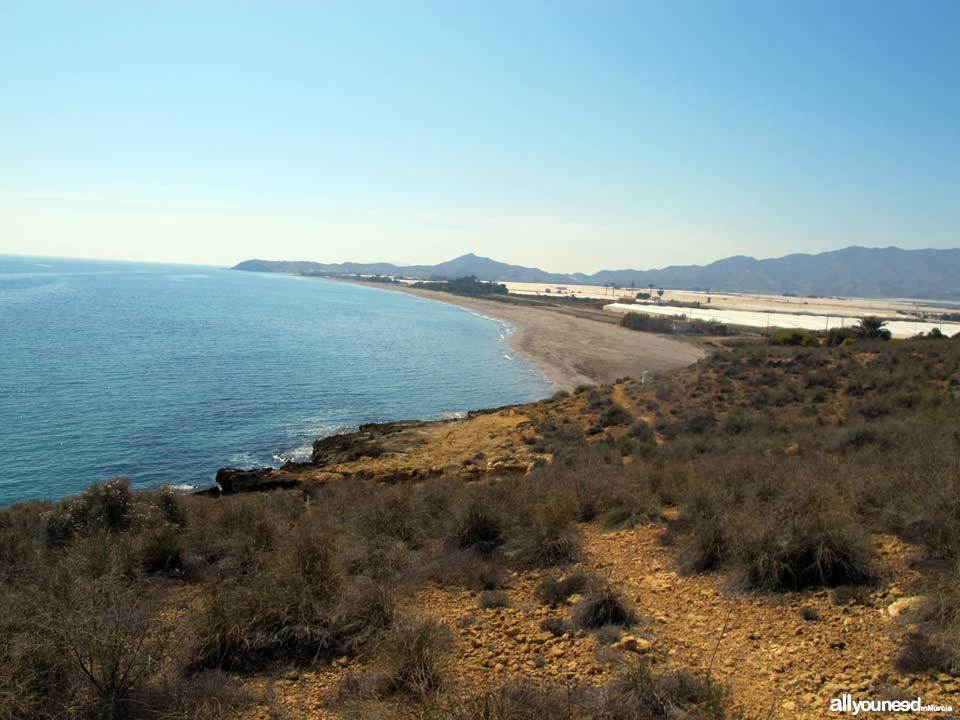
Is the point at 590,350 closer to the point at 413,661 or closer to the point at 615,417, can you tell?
the point at 615,417

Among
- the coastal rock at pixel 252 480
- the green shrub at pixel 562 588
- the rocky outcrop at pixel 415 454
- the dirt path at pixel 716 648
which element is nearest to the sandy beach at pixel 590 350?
the rocky outcrop at pixel 415 454

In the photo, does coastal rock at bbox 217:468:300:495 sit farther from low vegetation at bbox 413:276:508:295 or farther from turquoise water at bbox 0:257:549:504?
low vegetation at bbox 413:276:508:295

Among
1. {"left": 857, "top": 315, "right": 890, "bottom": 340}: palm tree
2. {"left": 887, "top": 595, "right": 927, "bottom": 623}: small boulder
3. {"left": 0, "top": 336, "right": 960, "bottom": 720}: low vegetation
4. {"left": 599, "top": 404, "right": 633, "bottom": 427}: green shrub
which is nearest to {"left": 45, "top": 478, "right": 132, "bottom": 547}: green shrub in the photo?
{"left": 0, "top": 336, "right": 960, "bottom": 720}: low vegetation

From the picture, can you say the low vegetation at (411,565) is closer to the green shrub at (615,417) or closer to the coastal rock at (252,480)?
the coastal rock at (252,480)

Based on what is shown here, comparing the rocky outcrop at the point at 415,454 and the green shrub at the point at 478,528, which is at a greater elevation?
the green shrub at the point at 478,528

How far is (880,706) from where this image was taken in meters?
4.08

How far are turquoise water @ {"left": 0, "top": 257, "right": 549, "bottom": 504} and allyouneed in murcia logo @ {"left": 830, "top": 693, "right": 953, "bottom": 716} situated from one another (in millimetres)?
21295

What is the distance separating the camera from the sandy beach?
4634 cm

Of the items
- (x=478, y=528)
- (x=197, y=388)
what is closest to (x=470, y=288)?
(x=197, y=388)

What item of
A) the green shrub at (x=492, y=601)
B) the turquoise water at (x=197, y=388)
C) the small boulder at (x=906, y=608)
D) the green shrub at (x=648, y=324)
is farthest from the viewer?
the green shrub at (x=648, y=324)

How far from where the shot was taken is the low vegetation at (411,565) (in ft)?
14.3

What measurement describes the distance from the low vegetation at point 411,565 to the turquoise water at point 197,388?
1137 cm

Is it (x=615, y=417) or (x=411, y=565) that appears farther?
(x=615, y=417)

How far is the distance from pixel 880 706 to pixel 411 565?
203 inches
